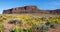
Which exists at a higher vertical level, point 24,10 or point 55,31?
point 55,31

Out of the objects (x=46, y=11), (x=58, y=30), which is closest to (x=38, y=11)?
(x=46, y=11)

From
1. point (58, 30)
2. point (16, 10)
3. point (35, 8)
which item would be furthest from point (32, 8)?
point (58, 30)

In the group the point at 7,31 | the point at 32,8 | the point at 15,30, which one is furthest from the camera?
the point at 32,8

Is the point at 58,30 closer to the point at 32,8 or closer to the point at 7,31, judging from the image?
the point at 7,31

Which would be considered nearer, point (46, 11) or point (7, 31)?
point (7, 31)

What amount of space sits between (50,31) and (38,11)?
418ft

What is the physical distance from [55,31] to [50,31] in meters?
0.38

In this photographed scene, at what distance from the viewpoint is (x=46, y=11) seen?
136000 millimetres

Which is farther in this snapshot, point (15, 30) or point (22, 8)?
point (22, 8)

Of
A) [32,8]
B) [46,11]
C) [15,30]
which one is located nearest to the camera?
[15,30]

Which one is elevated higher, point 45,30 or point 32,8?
point 45,30

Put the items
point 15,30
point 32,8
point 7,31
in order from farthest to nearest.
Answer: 1. point 32,8
2. point 7,31
3. point 15,30

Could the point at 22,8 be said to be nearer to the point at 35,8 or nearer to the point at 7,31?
the point at 35,8

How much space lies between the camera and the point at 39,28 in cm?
1372
